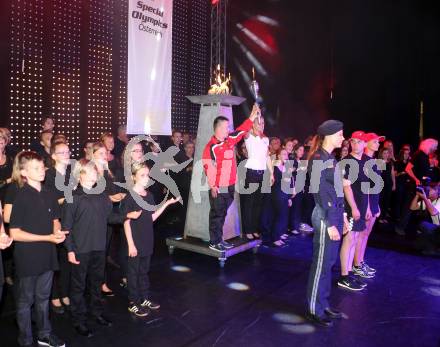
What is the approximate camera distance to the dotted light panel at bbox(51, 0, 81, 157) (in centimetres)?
682

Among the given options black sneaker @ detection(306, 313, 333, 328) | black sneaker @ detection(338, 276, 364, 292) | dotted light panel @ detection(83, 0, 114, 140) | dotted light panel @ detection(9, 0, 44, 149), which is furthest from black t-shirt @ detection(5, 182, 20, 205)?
dotted light panel @ detection(83, 0, 114, 140)

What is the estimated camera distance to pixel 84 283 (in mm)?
3270

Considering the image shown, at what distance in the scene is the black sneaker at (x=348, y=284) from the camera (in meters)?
4.34

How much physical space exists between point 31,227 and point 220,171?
2.48 m

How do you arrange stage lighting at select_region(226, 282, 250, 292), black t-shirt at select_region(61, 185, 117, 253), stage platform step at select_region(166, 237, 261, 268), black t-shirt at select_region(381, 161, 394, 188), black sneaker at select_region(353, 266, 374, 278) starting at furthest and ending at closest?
black t-shirt at select_region(381, 161, 394, 188) → stage platform step at select_region(166, 237, 261, 268) → black sneaker at select_region(353, 266, 374, 278) → stage lighting at select_region(226, 282, 250, 292) → black t-shirt at select_region(61, 185, 117, 253)

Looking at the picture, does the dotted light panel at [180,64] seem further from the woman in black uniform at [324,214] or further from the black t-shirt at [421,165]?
the woman in black uniform at [324,214]

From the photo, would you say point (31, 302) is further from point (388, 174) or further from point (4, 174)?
point (388, 174)

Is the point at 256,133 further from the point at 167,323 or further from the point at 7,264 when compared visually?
the point at 7,264

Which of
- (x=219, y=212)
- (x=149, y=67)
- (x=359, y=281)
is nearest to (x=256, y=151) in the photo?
(x=219, y=212)

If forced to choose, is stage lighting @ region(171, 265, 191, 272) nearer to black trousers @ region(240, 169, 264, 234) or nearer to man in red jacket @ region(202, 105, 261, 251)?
man in red jacket @ region(202, 105, 261, 251)

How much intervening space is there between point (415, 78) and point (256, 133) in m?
6.05

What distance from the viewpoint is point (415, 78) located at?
973 cm

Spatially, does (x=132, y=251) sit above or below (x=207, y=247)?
above

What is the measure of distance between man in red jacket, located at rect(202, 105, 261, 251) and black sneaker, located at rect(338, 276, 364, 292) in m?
1.39
